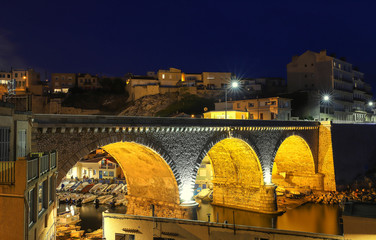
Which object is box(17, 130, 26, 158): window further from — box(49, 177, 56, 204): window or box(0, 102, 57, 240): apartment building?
box(49, 177, 56, 204): window

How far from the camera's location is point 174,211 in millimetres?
24734

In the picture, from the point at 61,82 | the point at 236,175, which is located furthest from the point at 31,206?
the point at 61,82

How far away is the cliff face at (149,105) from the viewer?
7212 cm

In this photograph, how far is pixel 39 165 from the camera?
1278 centimetres

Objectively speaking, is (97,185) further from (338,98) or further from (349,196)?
(338,98)

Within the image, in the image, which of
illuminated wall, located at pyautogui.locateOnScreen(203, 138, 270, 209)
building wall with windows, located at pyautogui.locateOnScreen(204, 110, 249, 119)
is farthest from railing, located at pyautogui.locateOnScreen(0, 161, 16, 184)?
building wall with windows, located at pyautogui.locateOnScreen(204, 110, 249, 119)

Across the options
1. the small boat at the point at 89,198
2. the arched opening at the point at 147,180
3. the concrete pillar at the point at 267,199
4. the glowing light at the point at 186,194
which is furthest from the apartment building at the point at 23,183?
the small boat at the point at 89,198

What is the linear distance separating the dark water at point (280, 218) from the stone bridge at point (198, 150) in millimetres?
1306

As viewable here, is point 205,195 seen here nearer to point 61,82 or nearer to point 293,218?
point 293,218

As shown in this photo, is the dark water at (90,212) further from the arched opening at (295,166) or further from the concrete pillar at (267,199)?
the arched opening at (295,166)

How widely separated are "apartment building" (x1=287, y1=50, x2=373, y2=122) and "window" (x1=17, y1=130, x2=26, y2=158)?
5560 centimetres

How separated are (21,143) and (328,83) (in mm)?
61432

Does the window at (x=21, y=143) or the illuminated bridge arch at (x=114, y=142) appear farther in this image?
the illuminated bridge arch at (x=114, y=142)

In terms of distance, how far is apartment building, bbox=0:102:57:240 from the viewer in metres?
11.1
